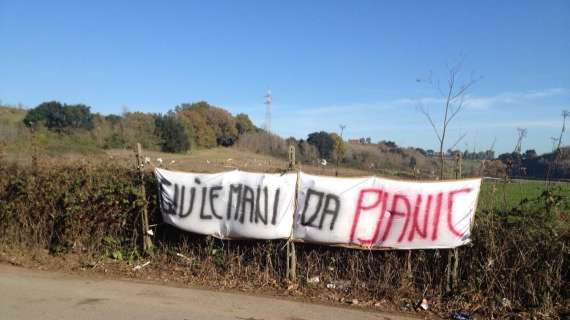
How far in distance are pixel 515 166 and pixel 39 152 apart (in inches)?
331

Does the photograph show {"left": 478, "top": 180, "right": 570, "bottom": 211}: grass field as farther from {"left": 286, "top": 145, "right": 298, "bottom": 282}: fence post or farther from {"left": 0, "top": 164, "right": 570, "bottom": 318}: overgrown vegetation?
{"left": 286, "top": 145, "right": 298, "bottom": 282}: fence post

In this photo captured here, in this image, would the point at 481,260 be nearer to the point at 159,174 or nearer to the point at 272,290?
the point at 272,290

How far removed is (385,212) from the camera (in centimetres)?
567

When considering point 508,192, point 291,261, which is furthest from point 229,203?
point 508,192

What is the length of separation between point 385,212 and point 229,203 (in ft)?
7.62

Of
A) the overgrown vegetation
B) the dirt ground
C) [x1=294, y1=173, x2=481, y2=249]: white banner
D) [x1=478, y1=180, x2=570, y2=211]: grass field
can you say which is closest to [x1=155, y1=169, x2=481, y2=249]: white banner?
[x1=294, y1=173, x2=481, y2=249]: white banner

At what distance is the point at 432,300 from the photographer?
5391 mm

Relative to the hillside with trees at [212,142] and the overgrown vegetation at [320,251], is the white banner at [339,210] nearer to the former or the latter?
the overgrown vegetation at [320,251]

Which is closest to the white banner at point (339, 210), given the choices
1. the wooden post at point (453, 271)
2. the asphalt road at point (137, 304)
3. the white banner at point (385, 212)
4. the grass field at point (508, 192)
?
the white banner at point (385, 212)

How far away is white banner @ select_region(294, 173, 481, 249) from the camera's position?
18.1 ft

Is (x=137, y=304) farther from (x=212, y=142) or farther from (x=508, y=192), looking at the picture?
(x=212, y=142)

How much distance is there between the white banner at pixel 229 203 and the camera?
236 inches

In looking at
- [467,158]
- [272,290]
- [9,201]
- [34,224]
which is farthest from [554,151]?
[9,201]

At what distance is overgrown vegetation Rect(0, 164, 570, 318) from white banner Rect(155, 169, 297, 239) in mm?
332
